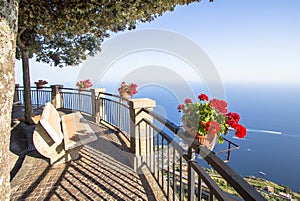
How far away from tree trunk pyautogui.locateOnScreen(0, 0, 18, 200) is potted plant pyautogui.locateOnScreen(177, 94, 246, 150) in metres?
2.11

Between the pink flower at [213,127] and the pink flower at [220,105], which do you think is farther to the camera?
the pink flower at [220,105]

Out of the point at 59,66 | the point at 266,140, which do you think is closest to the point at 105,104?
the point at 59,66

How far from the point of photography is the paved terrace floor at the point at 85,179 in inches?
97.2

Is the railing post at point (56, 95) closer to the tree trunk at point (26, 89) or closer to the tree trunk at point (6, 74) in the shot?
the tree trunk at point (26, 89)

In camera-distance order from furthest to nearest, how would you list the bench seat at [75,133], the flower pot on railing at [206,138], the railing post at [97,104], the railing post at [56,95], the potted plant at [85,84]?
1. the railing post at [56,95]
2. the potted plant at [85,84]
3. the railing post at [97,104]
4. the bench seat at [75,133]
5. the flower pot on railing at [206,138]

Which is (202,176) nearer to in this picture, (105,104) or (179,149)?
(179,149)

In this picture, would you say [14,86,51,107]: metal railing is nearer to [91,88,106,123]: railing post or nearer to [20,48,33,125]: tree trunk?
[20,48,33,125]: tree trunk

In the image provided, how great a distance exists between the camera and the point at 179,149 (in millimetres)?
1741

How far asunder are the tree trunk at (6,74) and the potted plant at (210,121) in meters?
2.11

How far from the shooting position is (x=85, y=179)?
2846 mm

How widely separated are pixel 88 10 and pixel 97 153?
3242mm

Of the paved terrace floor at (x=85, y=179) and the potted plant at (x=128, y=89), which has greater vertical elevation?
the potted plant at (x=128, y=89)

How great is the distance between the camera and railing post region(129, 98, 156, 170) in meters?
3.20

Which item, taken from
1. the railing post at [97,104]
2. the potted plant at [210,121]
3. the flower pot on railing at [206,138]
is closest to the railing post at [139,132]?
the potted plant at [210,121]
